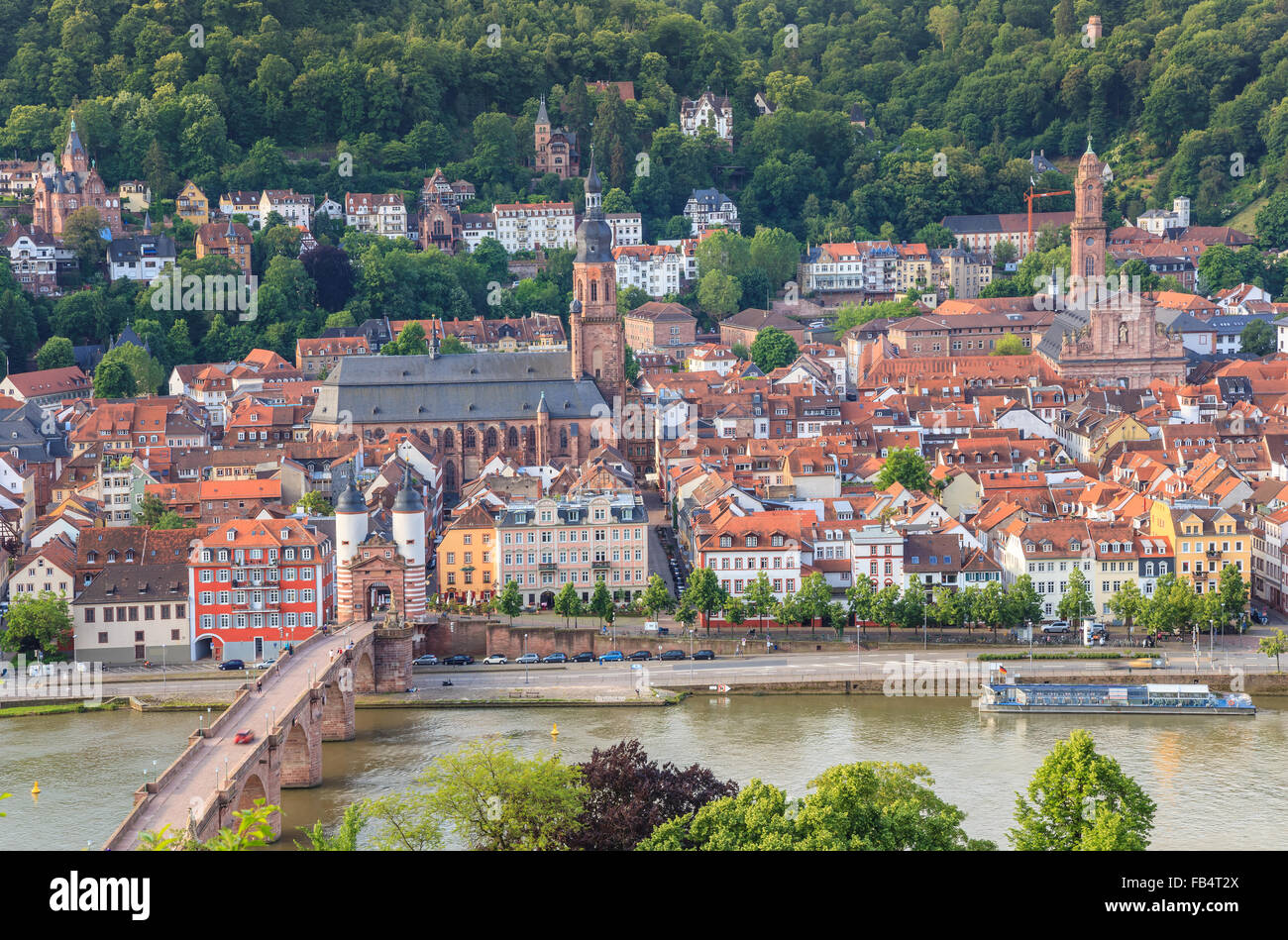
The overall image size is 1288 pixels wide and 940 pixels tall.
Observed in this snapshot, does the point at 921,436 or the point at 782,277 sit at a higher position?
the point at 782,277

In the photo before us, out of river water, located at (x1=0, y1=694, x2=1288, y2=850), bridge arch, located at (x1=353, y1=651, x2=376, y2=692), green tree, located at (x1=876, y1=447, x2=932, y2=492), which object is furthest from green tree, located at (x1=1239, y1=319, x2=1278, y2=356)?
bridge arch, located at (x1=353, y1=651, x2=376, y2=692)

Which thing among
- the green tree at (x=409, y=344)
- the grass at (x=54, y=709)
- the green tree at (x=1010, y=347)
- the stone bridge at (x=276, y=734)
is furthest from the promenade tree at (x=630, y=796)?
the green tree at (x=1010, y=347)

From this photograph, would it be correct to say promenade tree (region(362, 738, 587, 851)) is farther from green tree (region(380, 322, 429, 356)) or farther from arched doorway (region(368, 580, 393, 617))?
green tree (region(380, 322, 429, 356))

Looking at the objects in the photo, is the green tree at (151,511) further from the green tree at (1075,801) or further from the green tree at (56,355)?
the green tree at (1075,801)

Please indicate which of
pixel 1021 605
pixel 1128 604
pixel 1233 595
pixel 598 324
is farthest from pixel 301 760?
pixel 598 324

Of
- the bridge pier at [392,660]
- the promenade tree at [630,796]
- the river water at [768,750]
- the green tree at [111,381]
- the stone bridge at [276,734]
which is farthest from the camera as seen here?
the green tree at [111,381]
